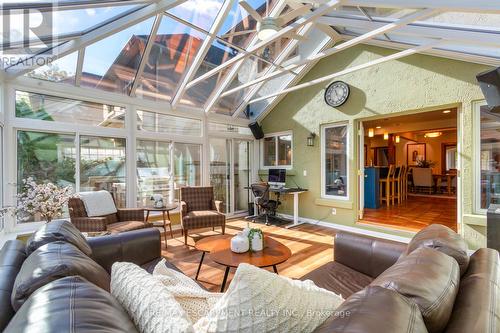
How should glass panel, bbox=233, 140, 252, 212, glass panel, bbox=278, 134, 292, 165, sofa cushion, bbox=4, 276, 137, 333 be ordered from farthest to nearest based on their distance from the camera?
glass panel, bbox=233, 140, 252, 212
glass panel, bbox=278, 134, 292, 165
sofa cushion, bbox=4, 276, 137, 333

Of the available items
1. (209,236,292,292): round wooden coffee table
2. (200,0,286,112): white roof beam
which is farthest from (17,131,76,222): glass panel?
(209,236,292,292): round wooden coffee table

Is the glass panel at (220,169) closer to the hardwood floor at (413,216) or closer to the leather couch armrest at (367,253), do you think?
the hardwood floor at (413,216)

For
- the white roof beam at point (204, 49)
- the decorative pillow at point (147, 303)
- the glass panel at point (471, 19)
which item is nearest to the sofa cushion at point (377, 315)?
the decorative pillow at point (147, 303)

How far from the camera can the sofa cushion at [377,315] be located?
675 millimetres

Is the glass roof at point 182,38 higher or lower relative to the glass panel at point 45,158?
higher

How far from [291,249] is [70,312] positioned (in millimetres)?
3434

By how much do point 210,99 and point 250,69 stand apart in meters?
1.10

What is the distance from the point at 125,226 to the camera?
3.44m

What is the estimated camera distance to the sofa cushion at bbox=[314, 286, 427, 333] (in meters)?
0.68

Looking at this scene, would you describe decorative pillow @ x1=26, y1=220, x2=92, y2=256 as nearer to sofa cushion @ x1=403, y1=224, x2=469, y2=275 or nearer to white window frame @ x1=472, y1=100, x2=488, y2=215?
sofa cushion @ x1=403, y1=224, x2=469, y2=275

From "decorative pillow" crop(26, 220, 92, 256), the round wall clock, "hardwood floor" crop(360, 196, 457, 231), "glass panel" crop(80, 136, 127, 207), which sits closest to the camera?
"decorative pillow" crop(26, 220, 92, 256)

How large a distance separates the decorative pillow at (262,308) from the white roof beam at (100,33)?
10.2ft

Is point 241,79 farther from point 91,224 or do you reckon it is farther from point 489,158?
point 489,158

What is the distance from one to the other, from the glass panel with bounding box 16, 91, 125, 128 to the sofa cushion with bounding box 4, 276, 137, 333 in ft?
13.2
